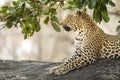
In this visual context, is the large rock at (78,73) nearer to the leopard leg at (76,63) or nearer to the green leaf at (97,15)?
the leopard leg at (76,63)

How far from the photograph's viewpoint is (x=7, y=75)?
643cm

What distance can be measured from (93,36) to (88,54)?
0.90 feet

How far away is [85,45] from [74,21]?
372 millimetres

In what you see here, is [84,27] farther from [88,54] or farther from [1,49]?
[1,49]

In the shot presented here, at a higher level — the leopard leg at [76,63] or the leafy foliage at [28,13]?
the leafy foliage at [28,13]

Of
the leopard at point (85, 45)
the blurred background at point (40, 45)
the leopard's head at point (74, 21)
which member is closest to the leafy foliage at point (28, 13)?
the leopard's head at point (74, 21)

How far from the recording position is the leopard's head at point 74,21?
236 inches

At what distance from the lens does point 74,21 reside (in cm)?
600

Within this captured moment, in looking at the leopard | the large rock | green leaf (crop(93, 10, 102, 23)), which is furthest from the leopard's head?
green leaf (crop(93, 10, 102, 23))

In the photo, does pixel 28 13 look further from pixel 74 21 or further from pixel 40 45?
pixel 40 45

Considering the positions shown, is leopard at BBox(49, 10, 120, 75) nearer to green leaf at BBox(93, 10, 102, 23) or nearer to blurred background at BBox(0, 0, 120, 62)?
green leaf at BBox(93, 10, 102, 23)

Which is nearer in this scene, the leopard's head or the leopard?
the leopard

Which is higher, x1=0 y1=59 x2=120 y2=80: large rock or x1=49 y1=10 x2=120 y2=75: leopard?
x1=49 y1=10 x2=120 y2=75: leopard

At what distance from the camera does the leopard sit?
5766 millimetres
